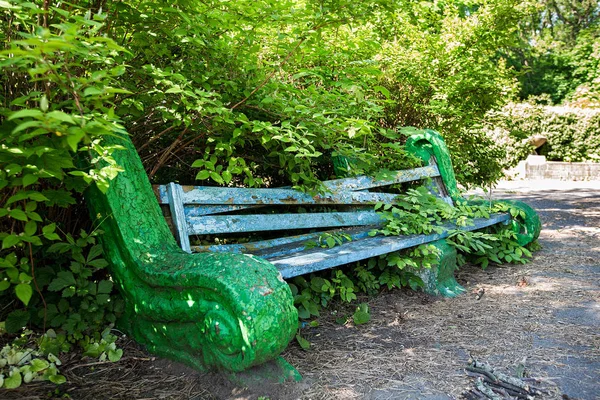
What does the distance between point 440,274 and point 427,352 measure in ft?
3.58

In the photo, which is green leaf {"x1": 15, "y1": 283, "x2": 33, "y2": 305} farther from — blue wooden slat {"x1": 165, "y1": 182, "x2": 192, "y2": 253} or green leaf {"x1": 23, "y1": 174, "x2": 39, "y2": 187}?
blue wooden slat {"x1": 165, "y1": 182, "x2": 192, "y2": 253}

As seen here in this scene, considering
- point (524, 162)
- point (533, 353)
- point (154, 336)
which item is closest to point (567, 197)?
point (524, 162)

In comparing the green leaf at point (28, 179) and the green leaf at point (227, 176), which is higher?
the green leaf at point (28, 179)

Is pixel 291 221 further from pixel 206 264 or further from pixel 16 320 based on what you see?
pixel 16 320

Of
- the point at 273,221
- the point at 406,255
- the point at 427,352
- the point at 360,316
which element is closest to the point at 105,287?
the point at 273,221

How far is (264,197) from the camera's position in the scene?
302 cm

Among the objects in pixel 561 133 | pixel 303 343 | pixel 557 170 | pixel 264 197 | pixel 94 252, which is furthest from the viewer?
pixel 561 133

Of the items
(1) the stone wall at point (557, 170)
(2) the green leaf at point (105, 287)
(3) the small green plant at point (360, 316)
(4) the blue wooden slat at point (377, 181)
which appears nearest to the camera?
(2) the green leaf at point (105, 287)

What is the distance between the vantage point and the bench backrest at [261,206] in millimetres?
2621

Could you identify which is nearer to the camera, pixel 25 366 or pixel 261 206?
pixel 25 366

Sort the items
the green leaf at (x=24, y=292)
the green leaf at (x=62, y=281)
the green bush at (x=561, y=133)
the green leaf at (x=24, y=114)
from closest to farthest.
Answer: the green leaf at (x=24, y=114) → the green leaf at (x=24, y=292) → the green leaf at (x=62, y=281) → the green bush at (x=561, y=133)

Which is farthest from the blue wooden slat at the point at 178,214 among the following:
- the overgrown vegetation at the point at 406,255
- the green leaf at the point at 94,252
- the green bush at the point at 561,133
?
the green bush at the point at 561,133

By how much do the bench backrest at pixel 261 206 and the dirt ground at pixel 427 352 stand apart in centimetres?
64

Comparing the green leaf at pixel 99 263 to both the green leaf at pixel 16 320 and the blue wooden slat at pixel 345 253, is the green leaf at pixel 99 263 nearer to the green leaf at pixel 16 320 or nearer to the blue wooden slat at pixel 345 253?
the green leaf at pixel 16 320
